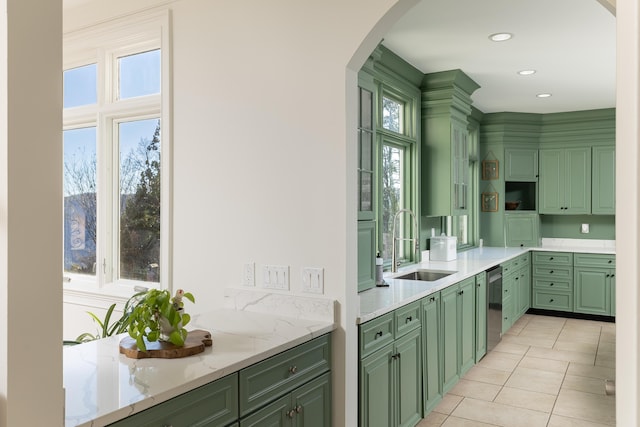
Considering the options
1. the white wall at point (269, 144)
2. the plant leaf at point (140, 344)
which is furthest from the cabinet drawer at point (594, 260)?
the plant leaf at point (140, 344)

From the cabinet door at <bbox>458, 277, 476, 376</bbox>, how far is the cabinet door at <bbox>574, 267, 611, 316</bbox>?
9.39ft

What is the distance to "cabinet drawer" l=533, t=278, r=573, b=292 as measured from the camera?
6.62 m

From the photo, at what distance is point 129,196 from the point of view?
3613mm

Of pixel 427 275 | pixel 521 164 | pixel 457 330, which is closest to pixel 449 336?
pixel 457 330

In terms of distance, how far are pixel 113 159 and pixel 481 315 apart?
330cm

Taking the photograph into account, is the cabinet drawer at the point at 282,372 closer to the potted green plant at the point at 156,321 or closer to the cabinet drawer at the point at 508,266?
the potted green plant at the point at 156,321

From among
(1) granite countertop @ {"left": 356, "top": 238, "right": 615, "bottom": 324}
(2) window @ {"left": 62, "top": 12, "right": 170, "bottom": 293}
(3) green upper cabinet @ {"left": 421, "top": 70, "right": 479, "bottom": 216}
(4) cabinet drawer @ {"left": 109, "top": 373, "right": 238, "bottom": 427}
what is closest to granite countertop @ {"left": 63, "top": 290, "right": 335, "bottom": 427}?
(4) cabinet drawer @ {"left": 109, "top": 373, "right": 238, "bottom": 427}

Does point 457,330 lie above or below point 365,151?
below

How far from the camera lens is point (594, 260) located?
644 centimetres

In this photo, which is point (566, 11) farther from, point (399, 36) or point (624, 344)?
point (624, 344)

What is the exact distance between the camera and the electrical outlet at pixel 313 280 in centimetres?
248

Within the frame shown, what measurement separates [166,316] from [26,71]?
1.05 m

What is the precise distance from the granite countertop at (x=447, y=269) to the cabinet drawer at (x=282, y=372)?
0.29m

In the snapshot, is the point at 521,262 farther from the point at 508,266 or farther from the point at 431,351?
the point at 431,351
